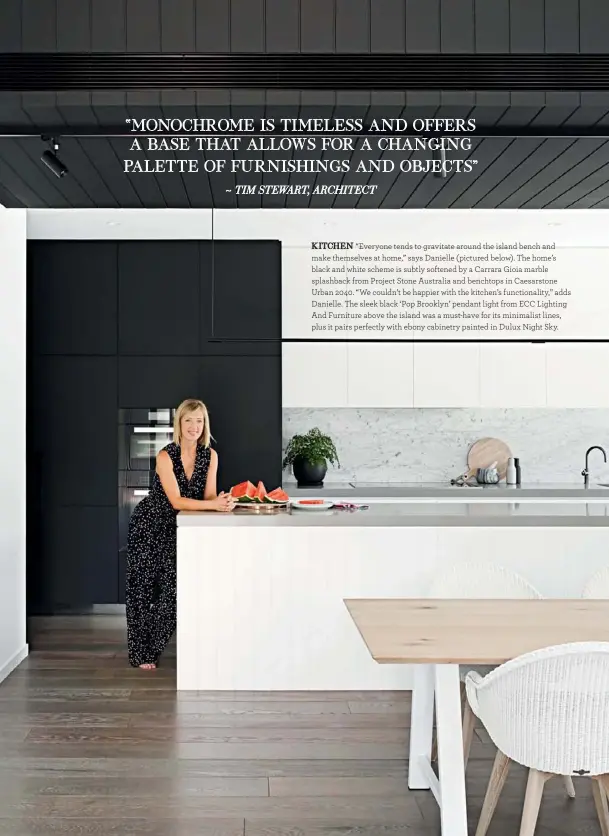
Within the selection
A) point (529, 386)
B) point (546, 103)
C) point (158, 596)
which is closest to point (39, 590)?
point (158, 596)

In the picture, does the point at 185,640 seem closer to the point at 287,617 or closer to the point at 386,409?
the point at 287,617

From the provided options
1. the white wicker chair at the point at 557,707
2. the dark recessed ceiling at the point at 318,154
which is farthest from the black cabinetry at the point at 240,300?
the white wicker chair at the point at 557,707

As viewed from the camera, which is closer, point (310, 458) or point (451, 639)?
point (451, 639)

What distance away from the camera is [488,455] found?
278 inches

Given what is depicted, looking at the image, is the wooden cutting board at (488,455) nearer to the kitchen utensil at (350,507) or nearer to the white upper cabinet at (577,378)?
the white upper cabinet at (577,378)

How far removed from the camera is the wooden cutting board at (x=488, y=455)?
7062 mm

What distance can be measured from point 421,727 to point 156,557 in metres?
2.11

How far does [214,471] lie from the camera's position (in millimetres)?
4996

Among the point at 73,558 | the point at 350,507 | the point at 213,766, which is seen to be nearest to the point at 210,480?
the point at 350,507

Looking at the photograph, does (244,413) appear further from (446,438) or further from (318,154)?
(318,154)

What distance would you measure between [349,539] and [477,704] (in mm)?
1873

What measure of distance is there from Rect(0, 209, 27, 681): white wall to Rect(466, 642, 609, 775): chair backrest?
10.1 ft

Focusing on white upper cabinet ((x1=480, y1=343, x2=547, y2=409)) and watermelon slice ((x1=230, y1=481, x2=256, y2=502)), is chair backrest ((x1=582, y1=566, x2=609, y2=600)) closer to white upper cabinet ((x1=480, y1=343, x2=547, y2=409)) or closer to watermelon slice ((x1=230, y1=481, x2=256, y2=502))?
watermelon slice ((x1=230, y1=481, x2=256, y2=502))

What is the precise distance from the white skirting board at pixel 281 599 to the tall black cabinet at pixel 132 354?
1726 mm
